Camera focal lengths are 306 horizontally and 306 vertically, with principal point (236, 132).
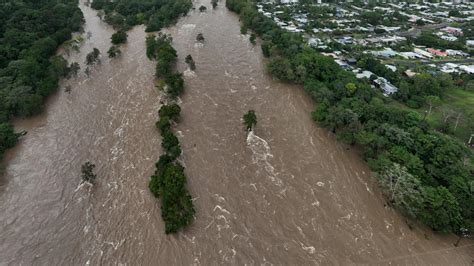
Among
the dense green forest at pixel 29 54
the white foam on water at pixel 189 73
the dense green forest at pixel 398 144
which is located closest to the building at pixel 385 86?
the dense green forest at pixel 398 144

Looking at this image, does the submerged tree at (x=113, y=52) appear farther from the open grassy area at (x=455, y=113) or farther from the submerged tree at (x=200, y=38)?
the open grassy area at (x=455, y=113)

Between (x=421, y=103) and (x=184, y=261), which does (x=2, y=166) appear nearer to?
(x=184, y=261)

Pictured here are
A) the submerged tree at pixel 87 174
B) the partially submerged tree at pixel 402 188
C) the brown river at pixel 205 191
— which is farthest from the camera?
the submerged tree at pixel 87 174

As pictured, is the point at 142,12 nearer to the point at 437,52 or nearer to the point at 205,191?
the point at 205,191

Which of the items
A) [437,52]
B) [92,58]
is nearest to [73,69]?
[92,58]

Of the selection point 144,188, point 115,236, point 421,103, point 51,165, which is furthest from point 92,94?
point 421,103

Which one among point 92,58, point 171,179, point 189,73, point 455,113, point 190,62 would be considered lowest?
point 171,179

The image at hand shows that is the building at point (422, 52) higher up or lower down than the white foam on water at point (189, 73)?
higher up
